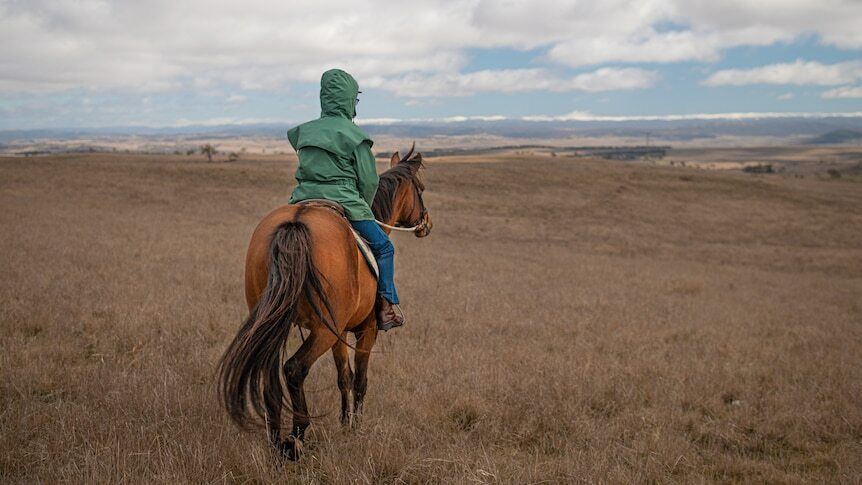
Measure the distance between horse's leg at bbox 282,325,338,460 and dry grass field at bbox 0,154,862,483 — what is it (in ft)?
0.56

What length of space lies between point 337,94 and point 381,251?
1.41 metres

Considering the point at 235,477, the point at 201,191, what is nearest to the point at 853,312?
the point at 235,477

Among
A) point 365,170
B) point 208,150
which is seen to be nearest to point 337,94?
point 365,170

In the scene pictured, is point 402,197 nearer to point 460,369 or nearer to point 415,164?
point 415,164

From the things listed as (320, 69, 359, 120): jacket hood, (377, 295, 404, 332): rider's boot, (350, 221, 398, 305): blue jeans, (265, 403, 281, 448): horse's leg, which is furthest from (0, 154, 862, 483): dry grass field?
(320, 69, 359, 120): jacket hood

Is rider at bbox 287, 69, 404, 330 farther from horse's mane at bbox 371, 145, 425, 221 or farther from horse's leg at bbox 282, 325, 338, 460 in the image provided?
horse's leg at bbox 282, 325, 338, 460

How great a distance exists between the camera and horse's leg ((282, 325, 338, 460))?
4336 millimetres

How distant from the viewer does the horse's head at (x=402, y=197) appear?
6.04 m

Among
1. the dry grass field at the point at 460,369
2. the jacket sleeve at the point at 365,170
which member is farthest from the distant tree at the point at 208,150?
the jacket sleeve at the point at 365,170

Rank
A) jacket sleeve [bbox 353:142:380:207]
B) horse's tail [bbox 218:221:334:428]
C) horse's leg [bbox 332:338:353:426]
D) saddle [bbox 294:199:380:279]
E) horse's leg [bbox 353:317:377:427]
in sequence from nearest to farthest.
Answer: horse's tail [bbox 218:221:334:428] < saddle [bbox 294:199:380:279] < jacket sleeve [bbox 353:142:380:207] < horse's leg [bbox 332:338:353:426] < horse's leg [bbox 353:317:377:427]

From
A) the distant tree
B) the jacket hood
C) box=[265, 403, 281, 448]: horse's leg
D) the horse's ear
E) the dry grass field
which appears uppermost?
the distant tree

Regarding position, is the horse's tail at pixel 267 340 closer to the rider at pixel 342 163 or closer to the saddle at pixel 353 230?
the saddle at pixel 353 230

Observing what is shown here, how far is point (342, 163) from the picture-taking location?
5.04m

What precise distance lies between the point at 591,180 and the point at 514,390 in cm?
4544
